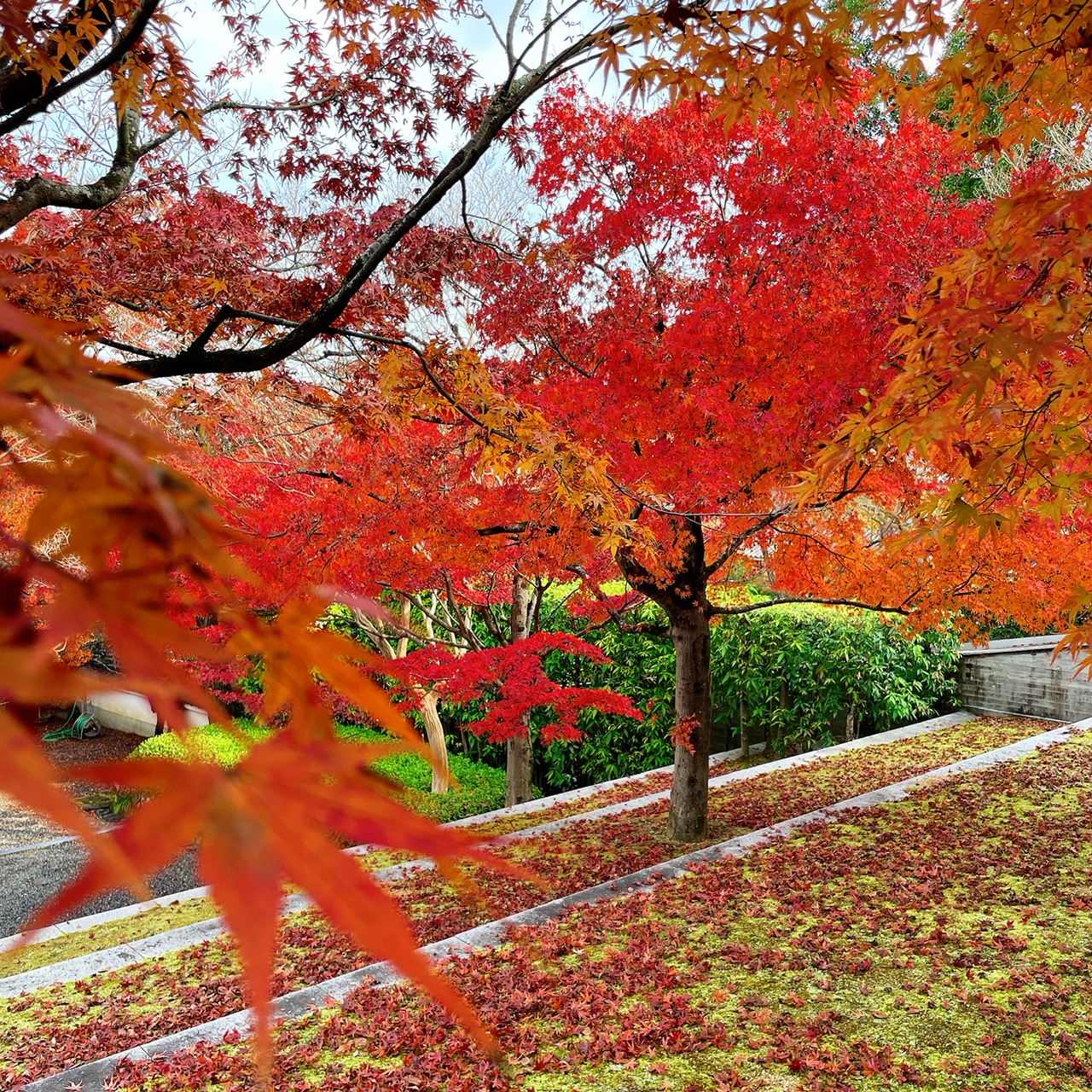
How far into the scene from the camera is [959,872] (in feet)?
17.6

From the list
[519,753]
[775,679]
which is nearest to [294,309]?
[519,753]

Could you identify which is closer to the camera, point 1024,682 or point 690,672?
point 690,672

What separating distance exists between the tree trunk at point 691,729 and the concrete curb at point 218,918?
114cm

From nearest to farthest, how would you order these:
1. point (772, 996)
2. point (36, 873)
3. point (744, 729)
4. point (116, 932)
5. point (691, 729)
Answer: point (772, 996) → point (116, 932) → point (691, 729) → point (36, 873) → point (744, 729)

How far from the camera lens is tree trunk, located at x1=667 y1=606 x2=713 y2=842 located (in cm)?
650

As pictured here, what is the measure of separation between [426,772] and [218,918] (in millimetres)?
9076

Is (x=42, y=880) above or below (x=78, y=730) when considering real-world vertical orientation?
below

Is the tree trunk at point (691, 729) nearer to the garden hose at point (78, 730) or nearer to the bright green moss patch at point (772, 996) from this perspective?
the bright green moss patch at point (772, 996)

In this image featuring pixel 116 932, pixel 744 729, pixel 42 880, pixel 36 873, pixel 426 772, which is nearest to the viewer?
pixel 116 932

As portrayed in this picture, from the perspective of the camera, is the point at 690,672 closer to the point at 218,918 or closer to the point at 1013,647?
the point at 218,918

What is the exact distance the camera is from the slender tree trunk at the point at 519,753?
29.2ft

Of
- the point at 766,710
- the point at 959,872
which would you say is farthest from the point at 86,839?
the point at 766,710

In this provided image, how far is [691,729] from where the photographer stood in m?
6.45

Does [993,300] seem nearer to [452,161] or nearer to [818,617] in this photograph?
[452,161]
